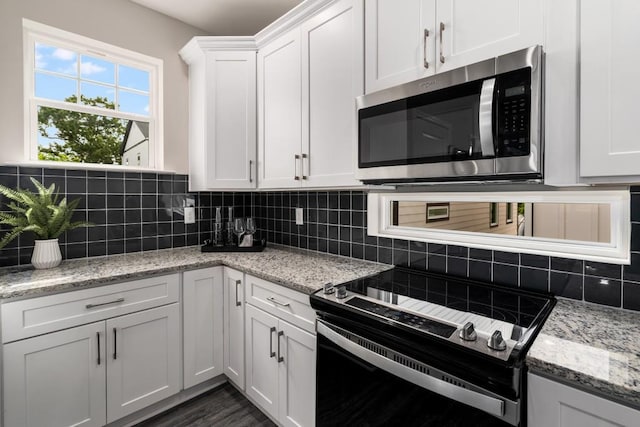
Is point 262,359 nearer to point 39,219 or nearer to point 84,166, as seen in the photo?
point 39,219

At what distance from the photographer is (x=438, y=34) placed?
125cm

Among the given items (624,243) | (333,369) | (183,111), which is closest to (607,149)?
(624,243)

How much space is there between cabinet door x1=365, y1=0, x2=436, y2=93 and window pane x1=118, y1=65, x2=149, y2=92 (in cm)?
176

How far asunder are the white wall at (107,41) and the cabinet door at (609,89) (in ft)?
7.94

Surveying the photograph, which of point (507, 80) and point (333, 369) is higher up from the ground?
point (507, 80)

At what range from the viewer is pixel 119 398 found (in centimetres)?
170

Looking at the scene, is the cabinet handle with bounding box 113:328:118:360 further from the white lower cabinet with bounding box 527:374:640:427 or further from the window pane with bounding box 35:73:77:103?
the white lower cabinet with bounding box 527:374:640:427

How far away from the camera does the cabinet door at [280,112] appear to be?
192 centimetres

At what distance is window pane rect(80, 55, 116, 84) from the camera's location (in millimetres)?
2139

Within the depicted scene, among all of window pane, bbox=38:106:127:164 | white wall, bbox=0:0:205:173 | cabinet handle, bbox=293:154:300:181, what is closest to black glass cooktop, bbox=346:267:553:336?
cabinet handle, bbox=293:154:300:181

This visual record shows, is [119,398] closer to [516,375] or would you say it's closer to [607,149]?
[516,375]

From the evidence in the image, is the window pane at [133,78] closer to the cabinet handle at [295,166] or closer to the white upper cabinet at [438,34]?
the cabinet handle at [295,166]

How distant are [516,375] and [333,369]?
27.2 inches

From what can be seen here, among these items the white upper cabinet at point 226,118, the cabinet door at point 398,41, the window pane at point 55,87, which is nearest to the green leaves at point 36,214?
the window pane at point 55,87
